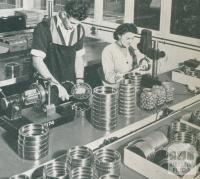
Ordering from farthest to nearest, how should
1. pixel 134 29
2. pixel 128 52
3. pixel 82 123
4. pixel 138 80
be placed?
pixel 128 52 → pixel 134 29 → pixel 138 80 → pixel 82 123

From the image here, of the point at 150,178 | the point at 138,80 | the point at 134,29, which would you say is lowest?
the point at 150,178

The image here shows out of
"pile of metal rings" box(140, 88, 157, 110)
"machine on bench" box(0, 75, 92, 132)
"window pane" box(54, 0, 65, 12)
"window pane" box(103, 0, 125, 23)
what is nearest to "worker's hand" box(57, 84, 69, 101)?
"machine on bench" box(0, 75, 92, 132)

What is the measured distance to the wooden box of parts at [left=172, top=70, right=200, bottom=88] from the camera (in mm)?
2998

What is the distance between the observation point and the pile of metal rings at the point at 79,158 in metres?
1.59

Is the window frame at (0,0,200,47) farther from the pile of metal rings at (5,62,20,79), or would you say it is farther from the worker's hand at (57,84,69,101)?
the worker's hand at (57,84,69,101)

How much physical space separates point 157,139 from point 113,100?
325mm

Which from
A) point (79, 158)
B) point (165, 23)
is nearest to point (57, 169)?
point (79, 158)

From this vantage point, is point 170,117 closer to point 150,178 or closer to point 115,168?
point 150,178

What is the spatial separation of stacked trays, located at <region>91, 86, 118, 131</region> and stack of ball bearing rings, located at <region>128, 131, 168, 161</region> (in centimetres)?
25

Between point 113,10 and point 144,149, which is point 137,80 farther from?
point 113,10

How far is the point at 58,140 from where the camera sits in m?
2.01

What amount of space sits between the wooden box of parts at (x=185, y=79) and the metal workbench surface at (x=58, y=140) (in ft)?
2.45

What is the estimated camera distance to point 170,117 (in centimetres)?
231

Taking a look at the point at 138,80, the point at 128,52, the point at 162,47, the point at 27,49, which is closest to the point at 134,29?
the point at 128,52
